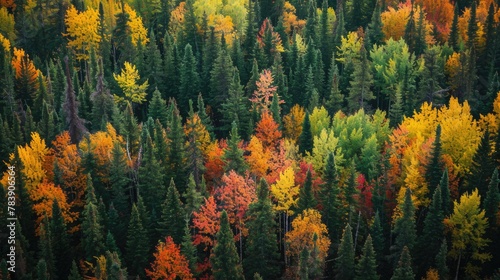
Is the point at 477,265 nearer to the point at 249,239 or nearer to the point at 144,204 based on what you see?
the point at 249,239

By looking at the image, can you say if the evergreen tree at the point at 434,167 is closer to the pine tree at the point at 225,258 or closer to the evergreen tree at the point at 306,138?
the evergreen tree at the point at 306,138

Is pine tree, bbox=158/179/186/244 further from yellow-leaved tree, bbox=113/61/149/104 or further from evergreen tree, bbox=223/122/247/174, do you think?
Answer: yellow-leaved tree, bbox=113/61/149/104

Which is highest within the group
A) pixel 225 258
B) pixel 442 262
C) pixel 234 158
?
pixel 234 158

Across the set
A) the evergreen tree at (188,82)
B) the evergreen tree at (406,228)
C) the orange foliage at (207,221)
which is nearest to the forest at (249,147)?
the evergreen tree at (406,228)

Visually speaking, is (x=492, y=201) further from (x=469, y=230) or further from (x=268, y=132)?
(x=268, y=132)

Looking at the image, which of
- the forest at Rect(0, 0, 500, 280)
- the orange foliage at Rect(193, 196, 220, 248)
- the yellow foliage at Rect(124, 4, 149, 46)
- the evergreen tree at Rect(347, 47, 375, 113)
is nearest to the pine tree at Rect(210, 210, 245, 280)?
the forest at Rect(0, 0, 500, 280)

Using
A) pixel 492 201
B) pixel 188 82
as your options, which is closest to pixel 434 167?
pixel 492 201

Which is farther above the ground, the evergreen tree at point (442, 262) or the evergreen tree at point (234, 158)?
the evergreen tree at point (234, 158)
